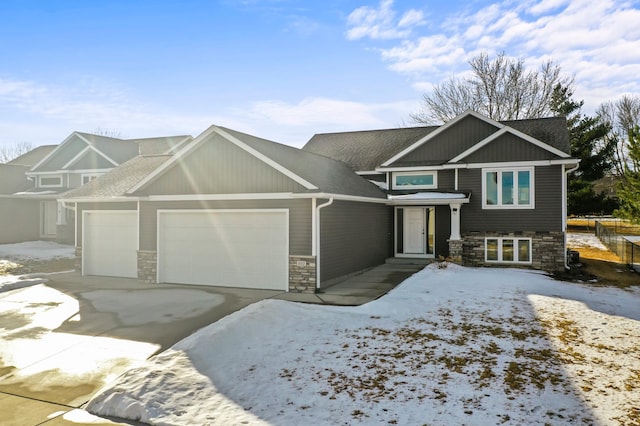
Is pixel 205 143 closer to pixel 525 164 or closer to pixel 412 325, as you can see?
pixel 412 325

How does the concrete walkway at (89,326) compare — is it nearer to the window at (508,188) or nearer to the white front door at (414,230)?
the white front door at (414,230)

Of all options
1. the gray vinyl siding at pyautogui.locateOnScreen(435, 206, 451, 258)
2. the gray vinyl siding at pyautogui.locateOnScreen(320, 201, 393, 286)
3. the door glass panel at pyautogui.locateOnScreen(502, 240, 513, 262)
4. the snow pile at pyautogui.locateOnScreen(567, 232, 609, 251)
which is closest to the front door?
the gray vinyl siding at pyautogui.locateOnScreen(435, 206, 451, 258)

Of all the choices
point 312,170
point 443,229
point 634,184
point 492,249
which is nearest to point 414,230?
point 443,229

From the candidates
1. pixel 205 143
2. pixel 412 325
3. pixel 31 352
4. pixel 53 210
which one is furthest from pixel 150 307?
pixel 53 210

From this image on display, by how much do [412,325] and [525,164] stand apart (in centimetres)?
1088

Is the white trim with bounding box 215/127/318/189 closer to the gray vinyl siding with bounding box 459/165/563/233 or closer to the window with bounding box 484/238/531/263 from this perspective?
the gray vinyl siding with bounding box 459/165/563/233

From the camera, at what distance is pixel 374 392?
5.84 m

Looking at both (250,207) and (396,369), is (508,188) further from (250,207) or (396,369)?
(396,369)

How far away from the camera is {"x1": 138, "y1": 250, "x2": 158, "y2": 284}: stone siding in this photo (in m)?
14.5

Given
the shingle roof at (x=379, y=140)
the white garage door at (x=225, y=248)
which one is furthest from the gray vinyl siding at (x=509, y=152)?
the white garage door at (x=225, y=248)

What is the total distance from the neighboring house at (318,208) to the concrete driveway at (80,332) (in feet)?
4.18

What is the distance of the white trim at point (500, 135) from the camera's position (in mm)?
16484

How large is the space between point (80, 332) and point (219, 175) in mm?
6211

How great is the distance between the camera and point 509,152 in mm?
17219
